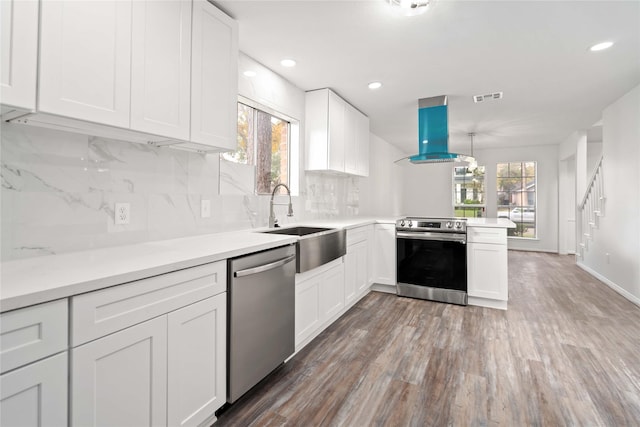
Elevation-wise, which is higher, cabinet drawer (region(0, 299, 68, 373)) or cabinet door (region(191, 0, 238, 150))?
cabinet door (region(191, 0, 238, 150))

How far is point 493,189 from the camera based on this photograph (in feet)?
24.0

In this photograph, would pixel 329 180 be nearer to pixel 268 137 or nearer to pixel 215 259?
pixel 268 137

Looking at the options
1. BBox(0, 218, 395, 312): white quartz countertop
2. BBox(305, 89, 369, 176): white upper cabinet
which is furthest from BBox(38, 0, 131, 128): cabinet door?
BBox(305, 89, 369, 176): white upper cabinet

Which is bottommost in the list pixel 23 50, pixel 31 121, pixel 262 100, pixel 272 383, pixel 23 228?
pixel 272 383

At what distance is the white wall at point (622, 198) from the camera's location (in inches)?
137

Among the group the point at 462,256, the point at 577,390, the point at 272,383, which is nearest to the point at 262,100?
the point at 272,383

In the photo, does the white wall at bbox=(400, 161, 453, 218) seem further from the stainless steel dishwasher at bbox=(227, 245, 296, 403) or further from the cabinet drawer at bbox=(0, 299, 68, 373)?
the cabinet drawer at bbox=(0, 299, 68, 373)

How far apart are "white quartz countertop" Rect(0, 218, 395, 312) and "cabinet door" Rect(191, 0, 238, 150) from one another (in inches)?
26.1

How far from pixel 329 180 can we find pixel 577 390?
302cm

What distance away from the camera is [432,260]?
12.0ft

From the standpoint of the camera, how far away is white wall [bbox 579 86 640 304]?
3.49m

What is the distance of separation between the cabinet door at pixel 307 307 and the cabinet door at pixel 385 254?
1.59 meters

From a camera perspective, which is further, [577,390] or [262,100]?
[262,100]

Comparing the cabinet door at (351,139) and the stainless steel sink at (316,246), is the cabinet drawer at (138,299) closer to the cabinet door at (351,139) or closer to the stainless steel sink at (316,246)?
the stainless steel sink at (316,246)
